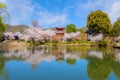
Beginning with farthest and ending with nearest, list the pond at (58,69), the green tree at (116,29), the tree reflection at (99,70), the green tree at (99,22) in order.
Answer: the green tree at (99,22) → the green tree at (116,29) → the tree reflection at (99,70) → the pond at (58,69)

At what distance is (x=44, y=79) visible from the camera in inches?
373

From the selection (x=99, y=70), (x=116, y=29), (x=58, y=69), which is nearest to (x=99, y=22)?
(x=116, y=29)

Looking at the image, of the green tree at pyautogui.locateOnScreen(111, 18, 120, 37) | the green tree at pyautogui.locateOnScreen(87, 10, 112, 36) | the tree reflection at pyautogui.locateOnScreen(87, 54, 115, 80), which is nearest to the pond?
the tree reflection at pyautogui.locateOnScreen(87, 54, 115, 80)

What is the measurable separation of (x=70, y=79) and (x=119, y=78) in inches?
80.6

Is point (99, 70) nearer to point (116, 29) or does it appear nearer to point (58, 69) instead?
point (58, 69)

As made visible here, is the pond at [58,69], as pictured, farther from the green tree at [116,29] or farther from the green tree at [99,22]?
the green tree at [99,22]

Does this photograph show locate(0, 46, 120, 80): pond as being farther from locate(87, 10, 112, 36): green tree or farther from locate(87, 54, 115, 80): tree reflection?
locate(87, 10, 112, 36): green tree

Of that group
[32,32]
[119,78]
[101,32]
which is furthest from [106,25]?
[119,78]

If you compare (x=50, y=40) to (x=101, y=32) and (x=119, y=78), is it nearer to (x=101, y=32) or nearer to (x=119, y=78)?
(x=101, y=32)

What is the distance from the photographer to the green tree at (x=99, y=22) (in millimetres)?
47759

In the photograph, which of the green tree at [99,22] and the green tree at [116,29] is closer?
the green tree at [116,29]

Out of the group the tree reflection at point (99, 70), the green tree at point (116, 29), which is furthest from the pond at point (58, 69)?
the green tree at point (116, 29)

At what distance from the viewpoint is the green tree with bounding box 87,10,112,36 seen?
4776cm

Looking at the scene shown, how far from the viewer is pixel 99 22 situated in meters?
48.2
